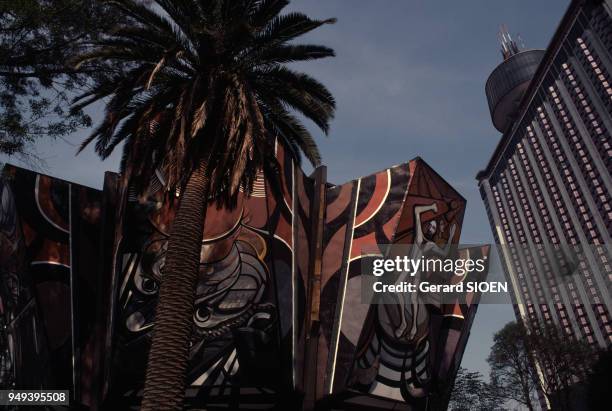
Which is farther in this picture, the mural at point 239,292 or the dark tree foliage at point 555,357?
the dark tree foliage at point 555,357

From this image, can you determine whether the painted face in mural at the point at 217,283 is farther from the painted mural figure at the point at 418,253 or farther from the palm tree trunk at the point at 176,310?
the palm tree trunk at the point at 176,310

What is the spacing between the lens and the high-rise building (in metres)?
90.9

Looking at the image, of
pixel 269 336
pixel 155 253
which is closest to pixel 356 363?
pixel 269 336

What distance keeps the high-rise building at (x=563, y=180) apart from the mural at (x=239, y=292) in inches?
2547

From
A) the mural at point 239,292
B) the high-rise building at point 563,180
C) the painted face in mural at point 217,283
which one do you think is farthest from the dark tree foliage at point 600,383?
the high-rise building at point 563,180

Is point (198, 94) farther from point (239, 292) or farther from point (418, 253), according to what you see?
point (418, 253)

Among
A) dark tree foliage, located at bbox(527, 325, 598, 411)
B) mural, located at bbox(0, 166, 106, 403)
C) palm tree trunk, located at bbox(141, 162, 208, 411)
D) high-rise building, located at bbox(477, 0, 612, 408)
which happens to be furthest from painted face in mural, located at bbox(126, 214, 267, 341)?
high-rise building, located at bbox(477, 0, 612, 408)

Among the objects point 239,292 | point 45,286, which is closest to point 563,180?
point 239,292

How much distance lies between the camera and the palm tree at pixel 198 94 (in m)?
12.3

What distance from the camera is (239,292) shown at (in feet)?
68.4

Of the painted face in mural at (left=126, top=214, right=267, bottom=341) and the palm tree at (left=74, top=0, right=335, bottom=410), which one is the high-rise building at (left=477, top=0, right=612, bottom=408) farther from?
the palm tree at (left=74, top=0, right=335, bottom=410)

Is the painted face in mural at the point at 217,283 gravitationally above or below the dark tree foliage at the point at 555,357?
above

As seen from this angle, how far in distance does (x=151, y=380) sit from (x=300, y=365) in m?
13.6

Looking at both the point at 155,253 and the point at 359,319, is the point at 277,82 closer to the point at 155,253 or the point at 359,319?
the point at 155,253
